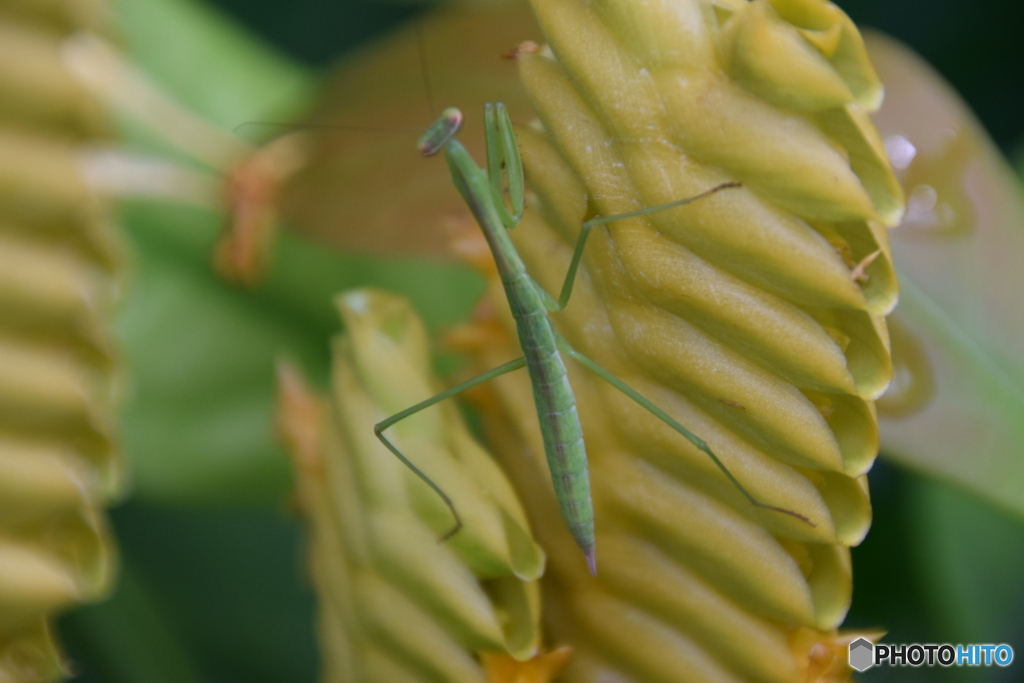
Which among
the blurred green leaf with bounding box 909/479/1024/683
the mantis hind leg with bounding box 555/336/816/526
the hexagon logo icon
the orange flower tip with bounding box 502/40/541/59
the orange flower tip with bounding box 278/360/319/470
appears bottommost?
the blurred green leaf with bounding box 909/479/1024/683

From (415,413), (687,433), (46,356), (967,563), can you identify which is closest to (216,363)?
(46,356)

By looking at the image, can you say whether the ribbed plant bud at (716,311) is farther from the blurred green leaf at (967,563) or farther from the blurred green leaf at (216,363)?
the blurred green leaf at (216,363)

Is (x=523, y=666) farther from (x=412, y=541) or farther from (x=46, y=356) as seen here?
(x=46, y=356)

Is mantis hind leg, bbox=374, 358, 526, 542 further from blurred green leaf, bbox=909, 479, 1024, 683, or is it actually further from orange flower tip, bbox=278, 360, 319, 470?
blurred green leaf, bbox=909, 479, 1024, 683

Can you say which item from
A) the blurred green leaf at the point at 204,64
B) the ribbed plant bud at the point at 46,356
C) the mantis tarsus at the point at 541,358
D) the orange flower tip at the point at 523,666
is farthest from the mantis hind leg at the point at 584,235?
the blurred green leaf at the point at 204,64

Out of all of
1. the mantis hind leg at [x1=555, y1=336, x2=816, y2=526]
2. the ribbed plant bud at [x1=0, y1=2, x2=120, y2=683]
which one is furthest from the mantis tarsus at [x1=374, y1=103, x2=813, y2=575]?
the ribbed plant bud at [x1=0, y1=2, x2=120, y2=683]
